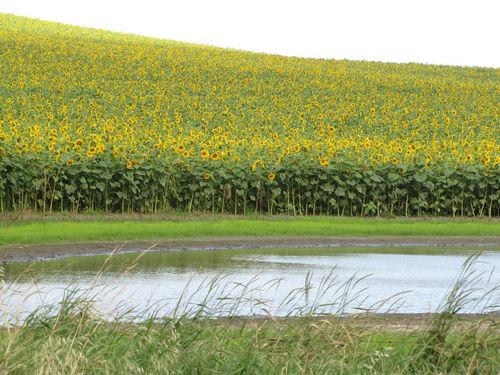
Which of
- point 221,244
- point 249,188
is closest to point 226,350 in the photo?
point 221,244

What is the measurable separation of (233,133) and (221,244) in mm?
16493

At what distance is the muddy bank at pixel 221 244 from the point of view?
64.7ft

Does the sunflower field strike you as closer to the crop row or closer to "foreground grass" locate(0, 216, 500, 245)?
the crop row

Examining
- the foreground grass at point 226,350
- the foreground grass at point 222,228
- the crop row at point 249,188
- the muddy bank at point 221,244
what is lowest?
the muddy bank at point 221,244

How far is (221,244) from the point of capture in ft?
73.2

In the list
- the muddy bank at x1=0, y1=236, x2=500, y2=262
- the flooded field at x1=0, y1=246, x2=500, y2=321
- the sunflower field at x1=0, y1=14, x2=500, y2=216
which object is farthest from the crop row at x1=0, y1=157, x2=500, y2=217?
the flooded field at x1=0, y1=246, x2=500, y2=321

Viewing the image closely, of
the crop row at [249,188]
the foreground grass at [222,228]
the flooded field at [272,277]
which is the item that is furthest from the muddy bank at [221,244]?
the crop row at [249,188]

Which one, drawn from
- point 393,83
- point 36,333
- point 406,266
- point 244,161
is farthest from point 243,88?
point 36,333

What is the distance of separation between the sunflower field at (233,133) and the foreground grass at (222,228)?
57.7 inches

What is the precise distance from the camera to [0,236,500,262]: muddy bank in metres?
19.7

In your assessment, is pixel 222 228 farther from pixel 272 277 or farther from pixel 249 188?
pixel 272 277

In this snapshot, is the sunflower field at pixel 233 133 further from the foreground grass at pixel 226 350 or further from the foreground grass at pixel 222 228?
the foreground grass at pixel 226 350

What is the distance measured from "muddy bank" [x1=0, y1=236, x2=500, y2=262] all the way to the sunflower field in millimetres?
4256

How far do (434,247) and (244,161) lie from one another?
23.9 ft
